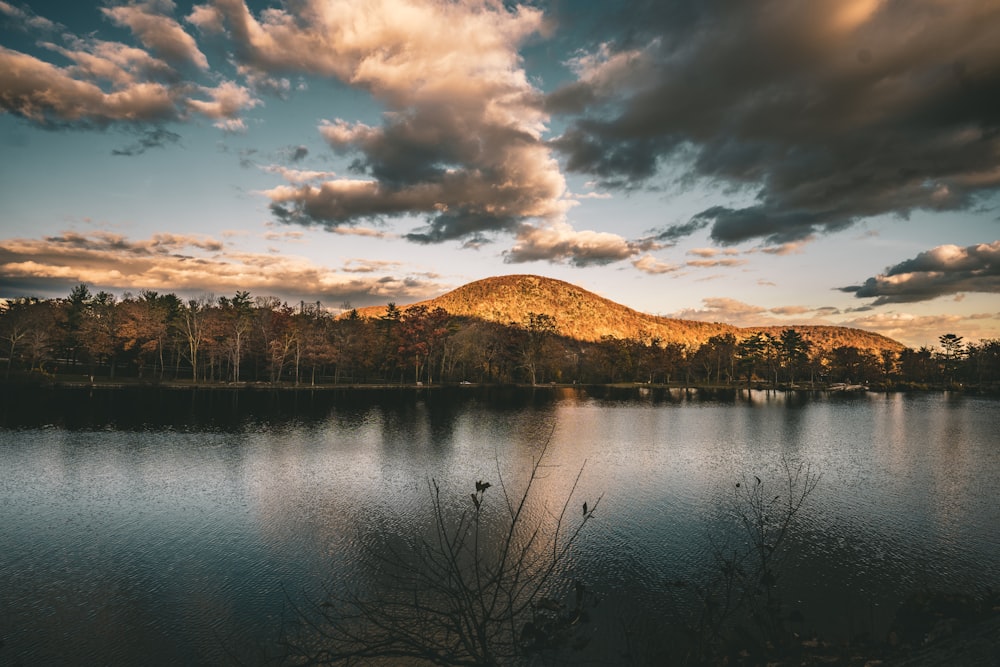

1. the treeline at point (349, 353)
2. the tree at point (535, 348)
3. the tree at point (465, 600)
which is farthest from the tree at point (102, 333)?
the tree at point (465, 600)

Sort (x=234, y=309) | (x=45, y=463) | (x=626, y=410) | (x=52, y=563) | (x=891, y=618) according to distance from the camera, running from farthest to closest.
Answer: (x=234, y=309), (x=626, y=410), (x=45, y=463), (x=52, y=563), (x=891, y=618)

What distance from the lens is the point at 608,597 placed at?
1573 cm

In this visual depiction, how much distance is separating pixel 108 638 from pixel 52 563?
22.3 ft

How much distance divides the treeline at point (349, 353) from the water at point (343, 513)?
4859 cm

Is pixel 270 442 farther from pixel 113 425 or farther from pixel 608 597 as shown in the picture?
pixel 608 597

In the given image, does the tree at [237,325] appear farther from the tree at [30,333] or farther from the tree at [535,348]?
the tree at [535,348]

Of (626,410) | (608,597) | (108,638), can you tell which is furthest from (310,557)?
(626,410)

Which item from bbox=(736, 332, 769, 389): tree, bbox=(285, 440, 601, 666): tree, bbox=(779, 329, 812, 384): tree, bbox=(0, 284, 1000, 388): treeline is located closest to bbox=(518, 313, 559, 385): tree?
bbox=(0, 284, 1000, 388): treeline

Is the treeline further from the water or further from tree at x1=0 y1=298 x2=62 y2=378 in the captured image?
the water

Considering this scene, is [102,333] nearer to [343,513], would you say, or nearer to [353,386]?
[353,386]

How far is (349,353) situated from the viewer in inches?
4496

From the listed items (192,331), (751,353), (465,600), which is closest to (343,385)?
(192,331)

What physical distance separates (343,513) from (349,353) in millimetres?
94747

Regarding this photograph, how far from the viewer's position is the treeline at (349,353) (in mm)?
95438
